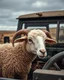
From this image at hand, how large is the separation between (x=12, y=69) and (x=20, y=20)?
6.04 feet

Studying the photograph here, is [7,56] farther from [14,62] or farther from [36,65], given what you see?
[36,65]

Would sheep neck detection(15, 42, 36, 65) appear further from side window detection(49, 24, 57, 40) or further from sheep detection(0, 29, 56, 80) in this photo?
side window detection(49, 24, 57, 40)

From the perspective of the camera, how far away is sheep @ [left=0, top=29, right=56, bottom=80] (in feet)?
13.9

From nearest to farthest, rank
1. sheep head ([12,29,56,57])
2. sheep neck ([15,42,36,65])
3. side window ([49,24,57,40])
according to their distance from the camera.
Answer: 1. sheep head ([12,29,56,57])
2. sheep neck ([15,42,36,65])
3. side window ([49,24,57,40])

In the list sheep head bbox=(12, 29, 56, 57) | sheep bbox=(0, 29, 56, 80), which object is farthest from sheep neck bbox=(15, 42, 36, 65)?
sheep head bbox=(12, 29, 56, 57)

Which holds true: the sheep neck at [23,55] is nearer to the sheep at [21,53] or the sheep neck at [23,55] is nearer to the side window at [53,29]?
the sheep at [21,53]

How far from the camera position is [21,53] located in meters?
4.52

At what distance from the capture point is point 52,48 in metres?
5.12

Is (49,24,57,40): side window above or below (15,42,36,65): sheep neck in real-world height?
above

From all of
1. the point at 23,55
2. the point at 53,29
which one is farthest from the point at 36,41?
the point at 53,29

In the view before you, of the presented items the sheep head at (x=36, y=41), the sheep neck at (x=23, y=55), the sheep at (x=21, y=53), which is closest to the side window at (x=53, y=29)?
the sheep at (x=21, y=53)

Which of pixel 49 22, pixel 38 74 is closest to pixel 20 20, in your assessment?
pixel 49 22

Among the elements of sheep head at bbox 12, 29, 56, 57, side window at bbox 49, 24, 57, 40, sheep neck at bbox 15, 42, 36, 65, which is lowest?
sheep neck at bbox 15, 42, 36, 65

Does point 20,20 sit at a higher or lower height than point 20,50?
higher
